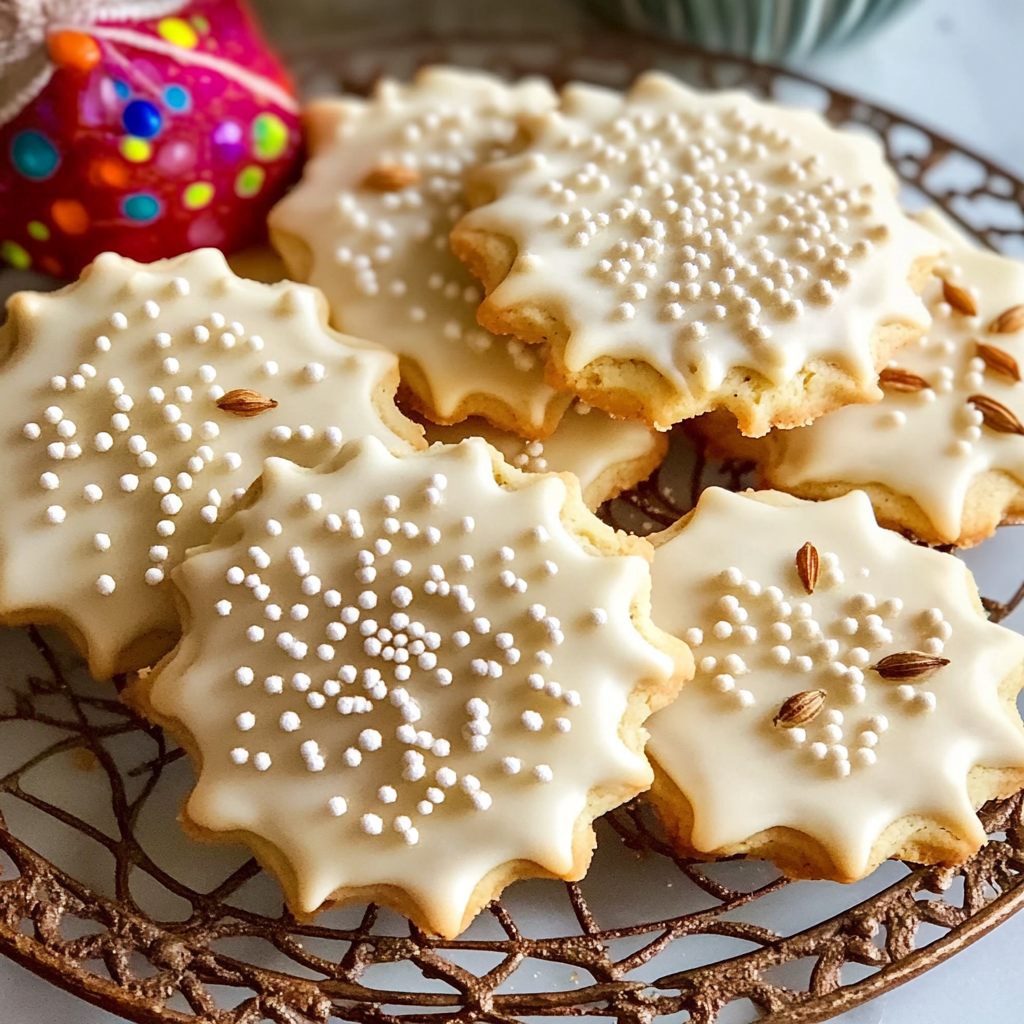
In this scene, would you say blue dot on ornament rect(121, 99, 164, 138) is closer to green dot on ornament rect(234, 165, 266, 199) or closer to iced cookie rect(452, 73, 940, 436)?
green dot on ornament rect(234, 165, 266, 199)

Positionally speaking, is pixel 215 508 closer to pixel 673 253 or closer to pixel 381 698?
pixel 381 698

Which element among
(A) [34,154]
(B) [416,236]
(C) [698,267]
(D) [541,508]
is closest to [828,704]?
(D) [541,508]

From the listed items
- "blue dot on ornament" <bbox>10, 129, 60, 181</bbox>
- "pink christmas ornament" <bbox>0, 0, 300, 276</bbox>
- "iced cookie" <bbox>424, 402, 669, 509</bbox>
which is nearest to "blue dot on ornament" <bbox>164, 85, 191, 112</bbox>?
"pink christmas ornament" <bbox>0, 0, 300, 276</bbox>

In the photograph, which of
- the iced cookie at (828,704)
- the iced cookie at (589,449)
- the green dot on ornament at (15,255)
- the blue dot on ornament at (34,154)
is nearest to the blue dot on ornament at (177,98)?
the blue dot on ornament at (34,154)

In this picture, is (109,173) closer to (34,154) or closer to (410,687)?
(34,154)

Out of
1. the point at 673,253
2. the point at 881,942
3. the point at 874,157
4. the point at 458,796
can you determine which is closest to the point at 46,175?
the point at 673,253

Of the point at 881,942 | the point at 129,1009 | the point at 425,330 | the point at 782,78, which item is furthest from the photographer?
the point at 782,78

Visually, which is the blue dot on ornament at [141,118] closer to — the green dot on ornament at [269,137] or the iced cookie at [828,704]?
the green dot on ornament at [269,137]
